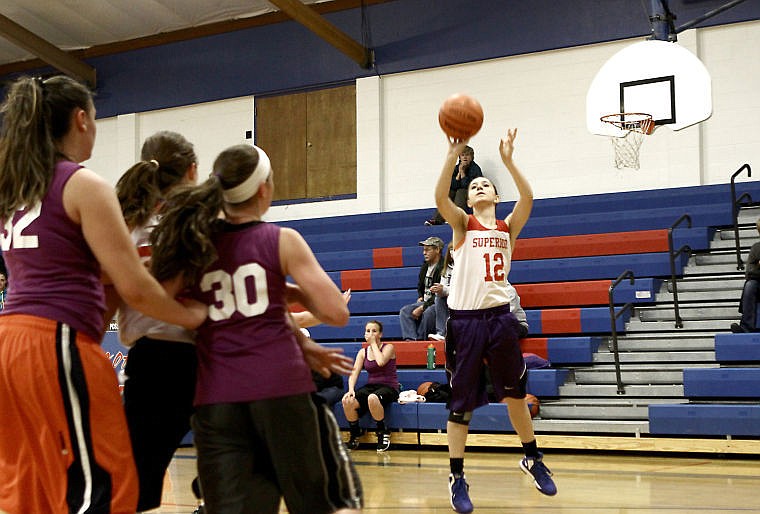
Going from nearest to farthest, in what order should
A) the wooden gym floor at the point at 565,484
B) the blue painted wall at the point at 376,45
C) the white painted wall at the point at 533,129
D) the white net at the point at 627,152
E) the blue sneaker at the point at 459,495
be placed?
the blue sneaker at the point at 459,495 < the wooden gym floor at the point at 565,484 < the white net at the point at 627,152 < the white painted wall at the point at 533,129 < the blue painted wall at the point at 376,45

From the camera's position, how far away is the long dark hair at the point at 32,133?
8.46ft

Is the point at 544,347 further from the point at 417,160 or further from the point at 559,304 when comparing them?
the point at 417,160

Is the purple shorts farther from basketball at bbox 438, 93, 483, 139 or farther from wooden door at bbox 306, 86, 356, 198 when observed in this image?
wooden door at bbox 306, 86, 356, 198

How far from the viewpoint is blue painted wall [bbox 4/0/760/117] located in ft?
43.0

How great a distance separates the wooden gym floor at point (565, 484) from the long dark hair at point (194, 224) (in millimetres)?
2953

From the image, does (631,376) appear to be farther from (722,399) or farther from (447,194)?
(447,194)

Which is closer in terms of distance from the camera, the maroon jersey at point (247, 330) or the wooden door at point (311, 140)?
the maroon jersey at point (247, 330)

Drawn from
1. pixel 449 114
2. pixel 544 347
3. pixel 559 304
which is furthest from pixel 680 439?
pixel 449 114

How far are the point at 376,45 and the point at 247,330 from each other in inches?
497

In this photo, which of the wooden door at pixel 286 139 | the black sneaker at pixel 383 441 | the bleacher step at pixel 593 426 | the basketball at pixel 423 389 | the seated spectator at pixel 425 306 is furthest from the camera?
the wooden door at pixel 286 139

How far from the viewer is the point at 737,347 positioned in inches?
326

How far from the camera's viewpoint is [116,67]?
55.0 feet

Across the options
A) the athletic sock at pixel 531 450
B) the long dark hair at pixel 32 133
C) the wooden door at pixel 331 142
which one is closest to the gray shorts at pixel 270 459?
the long dark hair at pixel 32 133

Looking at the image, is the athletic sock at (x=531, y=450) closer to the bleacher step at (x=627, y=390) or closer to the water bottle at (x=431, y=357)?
the bleacher step at (x=627, y=390)
